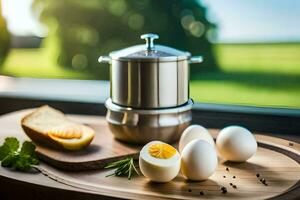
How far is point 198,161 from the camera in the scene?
0.78m

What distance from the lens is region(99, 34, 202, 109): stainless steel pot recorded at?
916 millimetres

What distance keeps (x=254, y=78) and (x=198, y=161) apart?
0.45m

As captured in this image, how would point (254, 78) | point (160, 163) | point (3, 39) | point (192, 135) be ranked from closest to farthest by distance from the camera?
point (160, 163) < point (192, 135) < point (254, 78) < point (3, 39)

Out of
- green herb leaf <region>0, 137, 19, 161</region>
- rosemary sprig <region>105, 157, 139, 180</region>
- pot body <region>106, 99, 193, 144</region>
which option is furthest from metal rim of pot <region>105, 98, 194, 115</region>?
green herb leaf <region>0, 137, 19, 161</region>

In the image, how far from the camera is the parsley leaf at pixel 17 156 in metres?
0.85

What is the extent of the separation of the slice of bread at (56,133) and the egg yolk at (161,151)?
187mm

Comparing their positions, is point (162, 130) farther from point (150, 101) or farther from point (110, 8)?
point (110, 8)

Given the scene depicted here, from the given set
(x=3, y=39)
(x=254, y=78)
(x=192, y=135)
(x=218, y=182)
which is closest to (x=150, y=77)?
(x=192, y=135)

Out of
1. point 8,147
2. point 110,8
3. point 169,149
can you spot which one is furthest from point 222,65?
point 8,147

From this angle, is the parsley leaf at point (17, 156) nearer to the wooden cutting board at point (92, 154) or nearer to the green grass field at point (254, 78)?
the wooden cutting board at point (92, 154)

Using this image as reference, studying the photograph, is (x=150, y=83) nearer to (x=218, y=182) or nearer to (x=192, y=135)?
(x=192, y=135)

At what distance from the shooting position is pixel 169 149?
806 millimetres

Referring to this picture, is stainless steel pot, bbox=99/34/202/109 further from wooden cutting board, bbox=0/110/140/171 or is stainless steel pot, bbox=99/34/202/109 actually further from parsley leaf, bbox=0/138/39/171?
parsley leaf, bbox=0/138/39/171

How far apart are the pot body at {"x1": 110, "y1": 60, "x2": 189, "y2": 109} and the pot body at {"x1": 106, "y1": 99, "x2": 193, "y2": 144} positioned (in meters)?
0.01
